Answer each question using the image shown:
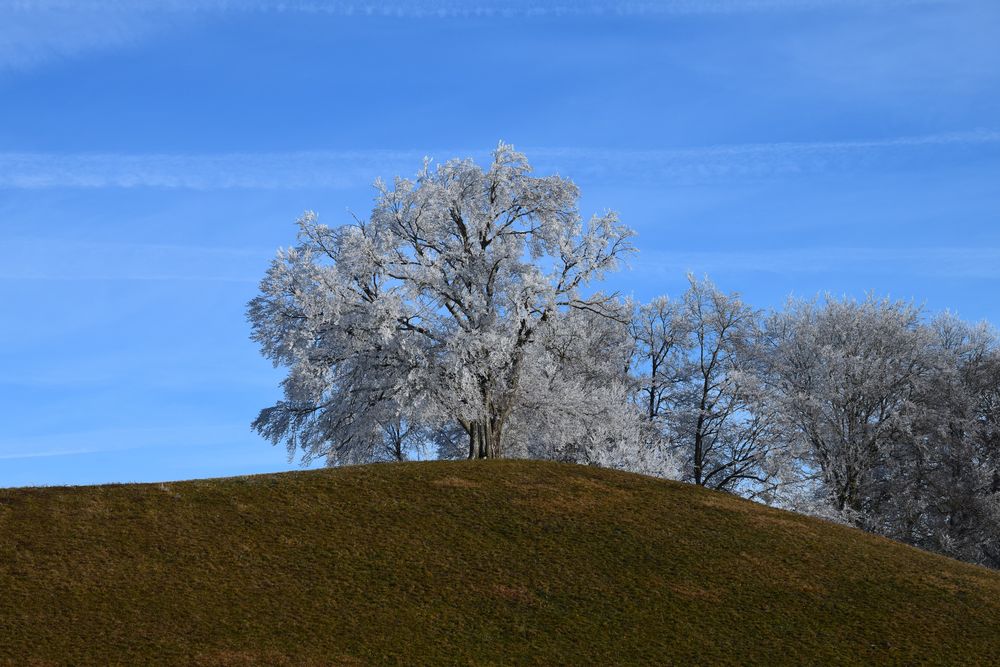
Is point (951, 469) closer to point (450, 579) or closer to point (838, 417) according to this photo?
point (838, 417)

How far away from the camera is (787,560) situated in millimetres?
32281

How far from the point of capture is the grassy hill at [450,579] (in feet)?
82.0

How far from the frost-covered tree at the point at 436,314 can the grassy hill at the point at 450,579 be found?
708 centimetres

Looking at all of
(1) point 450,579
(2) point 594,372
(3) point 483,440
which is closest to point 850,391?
(2) point 594,372

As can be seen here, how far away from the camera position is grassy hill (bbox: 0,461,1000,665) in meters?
25.0

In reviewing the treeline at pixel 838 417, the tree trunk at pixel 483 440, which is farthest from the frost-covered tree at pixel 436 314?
the treeline at pixel 838 417

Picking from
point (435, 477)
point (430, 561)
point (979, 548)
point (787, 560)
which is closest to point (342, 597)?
point (430, 561)

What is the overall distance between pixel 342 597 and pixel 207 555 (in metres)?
4.31

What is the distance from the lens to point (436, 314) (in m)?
43.9

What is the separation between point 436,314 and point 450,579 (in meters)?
17.0

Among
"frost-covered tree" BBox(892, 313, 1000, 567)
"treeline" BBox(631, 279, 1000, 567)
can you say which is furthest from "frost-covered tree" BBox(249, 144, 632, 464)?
"frost-covered tree" BBox(892, 313, 1000, 567)

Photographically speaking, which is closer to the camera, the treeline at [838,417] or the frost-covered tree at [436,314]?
the frost-covered tree at [436,314]

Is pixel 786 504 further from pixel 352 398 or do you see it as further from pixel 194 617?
pixel 194 617

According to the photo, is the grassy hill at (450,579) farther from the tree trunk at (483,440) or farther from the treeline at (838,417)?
the treeline at (838,417)
